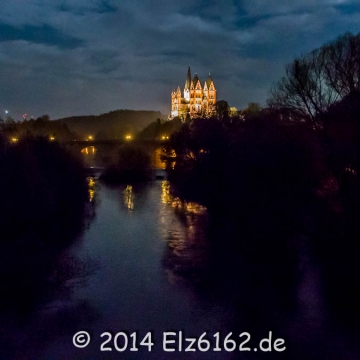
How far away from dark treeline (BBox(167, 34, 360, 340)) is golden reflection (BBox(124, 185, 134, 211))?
17.0ft

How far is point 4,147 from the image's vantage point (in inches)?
527

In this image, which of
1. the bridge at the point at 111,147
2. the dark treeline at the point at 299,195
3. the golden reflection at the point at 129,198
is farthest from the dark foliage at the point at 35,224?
the bridge at the point at 111,147

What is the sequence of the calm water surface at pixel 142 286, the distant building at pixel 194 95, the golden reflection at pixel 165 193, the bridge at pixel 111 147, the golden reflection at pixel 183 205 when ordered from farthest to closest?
the distant building at pixel 194 95
the bridge at pixel 111 147
the golden reflection at pixel 165 193
the golden reflection at pixel 183 205
the calm water surface at pixel 142 286

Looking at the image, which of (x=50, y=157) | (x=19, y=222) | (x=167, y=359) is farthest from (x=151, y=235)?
(x=167, y=359)

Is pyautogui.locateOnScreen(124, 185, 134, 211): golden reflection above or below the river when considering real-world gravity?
above

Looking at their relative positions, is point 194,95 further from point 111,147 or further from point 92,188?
point 92,188

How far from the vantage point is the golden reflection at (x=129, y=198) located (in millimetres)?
19625

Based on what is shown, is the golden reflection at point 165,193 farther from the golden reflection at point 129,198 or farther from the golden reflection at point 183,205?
the golden reflection at point 129,198

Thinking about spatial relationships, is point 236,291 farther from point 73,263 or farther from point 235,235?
point 235,235

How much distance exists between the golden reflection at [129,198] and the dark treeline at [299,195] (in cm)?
517

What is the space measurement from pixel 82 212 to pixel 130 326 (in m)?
10.4

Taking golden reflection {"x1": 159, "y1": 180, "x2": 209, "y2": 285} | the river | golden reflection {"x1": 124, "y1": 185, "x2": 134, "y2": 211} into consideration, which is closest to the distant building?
golden reflection {"x1": 124, "y1": 185, "x2": 134, "y2": 211}

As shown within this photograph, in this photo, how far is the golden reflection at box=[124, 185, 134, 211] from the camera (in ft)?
64.4

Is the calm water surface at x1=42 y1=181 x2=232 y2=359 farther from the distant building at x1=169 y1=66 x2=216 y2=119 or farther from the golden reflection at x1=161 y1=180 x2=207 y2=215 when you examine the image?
the distant building at x1=169 y1=66 x2=216 y2=119
